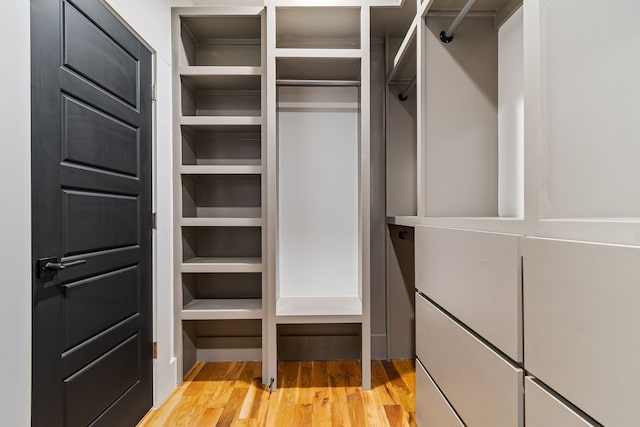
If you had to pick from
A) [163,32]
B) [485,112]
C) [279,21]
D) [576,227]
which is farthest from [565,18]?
[163,32]

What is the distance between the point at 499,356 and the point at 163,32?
86.9 inches

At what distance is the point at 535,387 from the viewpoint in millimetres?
781

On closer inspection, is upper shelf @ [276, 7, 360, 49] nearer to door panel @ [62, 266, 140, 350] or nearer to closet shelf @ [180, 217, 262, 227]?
closet shelf @ [180, 217, 262, 227]

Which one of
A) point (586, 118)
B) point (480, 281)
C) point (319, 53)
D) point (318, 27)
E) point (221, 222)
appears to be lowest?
point (480, 281)

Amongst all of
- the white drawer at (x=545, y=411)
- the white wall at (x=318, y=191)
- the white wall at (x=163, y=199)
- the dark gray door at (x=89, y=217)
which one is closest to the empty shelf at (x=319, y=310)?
the white wall at (x=318, y=191)

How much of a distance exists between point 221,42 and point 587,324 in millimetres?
2551

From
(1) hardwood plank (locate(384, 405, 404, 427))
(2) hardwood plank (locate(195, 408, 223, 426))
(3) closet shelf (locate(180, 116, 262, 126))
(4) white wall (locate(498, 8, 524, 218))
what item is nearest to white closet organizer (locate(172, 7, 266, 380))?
(3) closet shelf (locate(180, 116, 262, 126))

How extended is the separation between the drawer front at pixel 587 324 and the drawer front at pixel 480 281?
5 cm

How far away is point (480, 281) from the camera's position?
1.04 metres

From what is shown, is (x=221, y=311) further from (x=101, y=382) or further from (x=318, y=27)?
(x=318, y=27)

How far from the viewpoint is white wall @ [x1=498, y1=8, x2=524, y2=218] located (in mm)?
1417

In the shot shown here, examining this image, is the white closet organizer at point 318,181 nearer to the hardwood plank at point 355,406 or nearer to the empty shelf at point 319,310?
the empty shelf at point 319,310

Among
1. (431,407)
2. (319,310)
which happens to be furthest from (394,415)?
(319,310)

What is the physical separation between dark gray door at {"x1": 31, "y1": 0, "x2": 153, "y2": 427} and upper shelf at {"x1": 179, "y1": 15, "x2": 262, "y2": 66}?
58cm
